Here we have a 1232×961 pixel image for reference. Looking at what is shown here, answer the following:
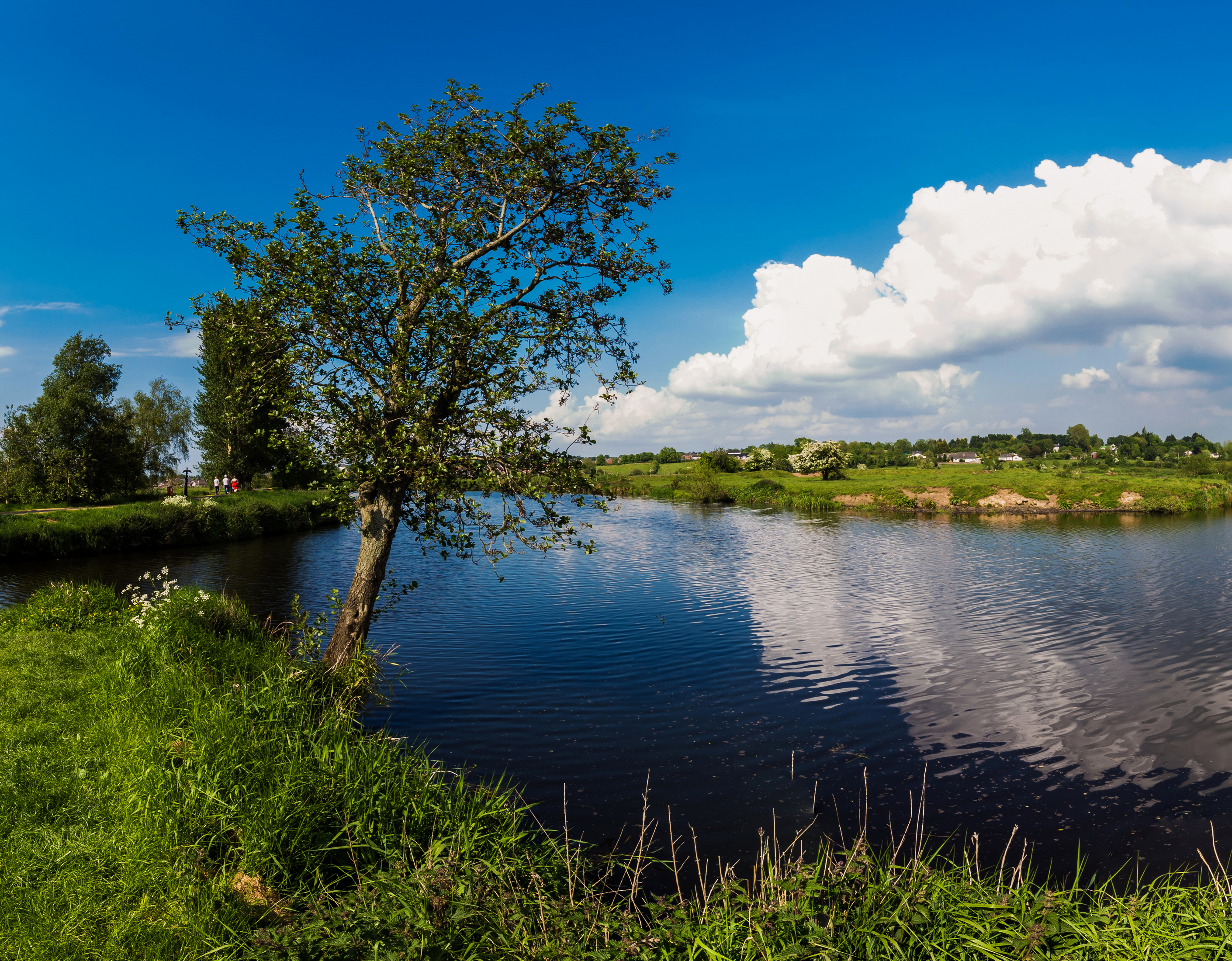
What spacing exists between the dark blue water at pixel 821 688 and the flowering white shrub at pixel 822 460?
5906cm

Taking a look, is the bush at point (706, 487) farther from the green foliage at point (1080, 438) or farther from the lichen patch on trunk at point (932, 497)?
the green foliage at point (1080, 438)

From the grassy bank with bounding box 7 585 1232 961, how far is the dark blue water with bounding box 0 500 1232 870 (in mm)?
1251

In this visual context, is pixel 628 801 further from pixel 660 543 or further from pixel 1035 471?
pixel 1035 471

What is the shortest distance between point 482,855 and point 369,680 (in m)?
6.43

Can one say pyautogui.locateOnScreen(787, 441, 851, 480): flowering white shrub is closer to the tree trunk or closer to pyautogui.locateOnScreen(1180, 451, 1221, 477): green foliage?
pyautogui.locateOnScreen(1180, 451, 1221, 477): green foliage

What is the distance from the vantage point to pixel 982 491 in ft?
221

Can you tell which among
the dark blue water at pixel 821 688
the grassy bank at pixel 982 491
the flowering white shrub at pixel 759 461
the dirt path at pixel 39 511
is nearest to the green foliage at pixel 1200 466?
the grassy bank at pixel 982 491

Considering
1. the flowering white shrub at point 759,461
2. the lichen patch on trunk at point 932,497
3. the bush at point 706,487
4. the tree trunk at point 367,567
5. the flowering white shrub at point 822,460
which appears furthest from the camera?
the flowering white shrub at point 759,461

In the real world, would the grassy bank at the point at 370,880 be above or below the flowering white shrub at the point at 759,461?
below

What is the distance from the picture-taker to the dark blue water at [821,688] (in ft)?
31.3

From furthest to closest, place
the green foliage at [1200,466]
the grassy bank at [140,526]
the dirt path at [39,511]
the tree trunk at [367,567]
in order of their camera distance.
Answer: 1. the green foliage at [1200,466]
2. the dirt path at [39,511]
3. the grassy bank at [140,526]
4. the tree trunk at [367,567]

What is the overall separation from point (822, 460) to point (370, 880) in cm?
9306

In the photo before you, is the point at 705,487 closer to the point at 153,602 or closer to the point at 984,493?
the point at 984,493

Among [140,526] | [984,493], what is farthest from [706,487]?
[140,526]
